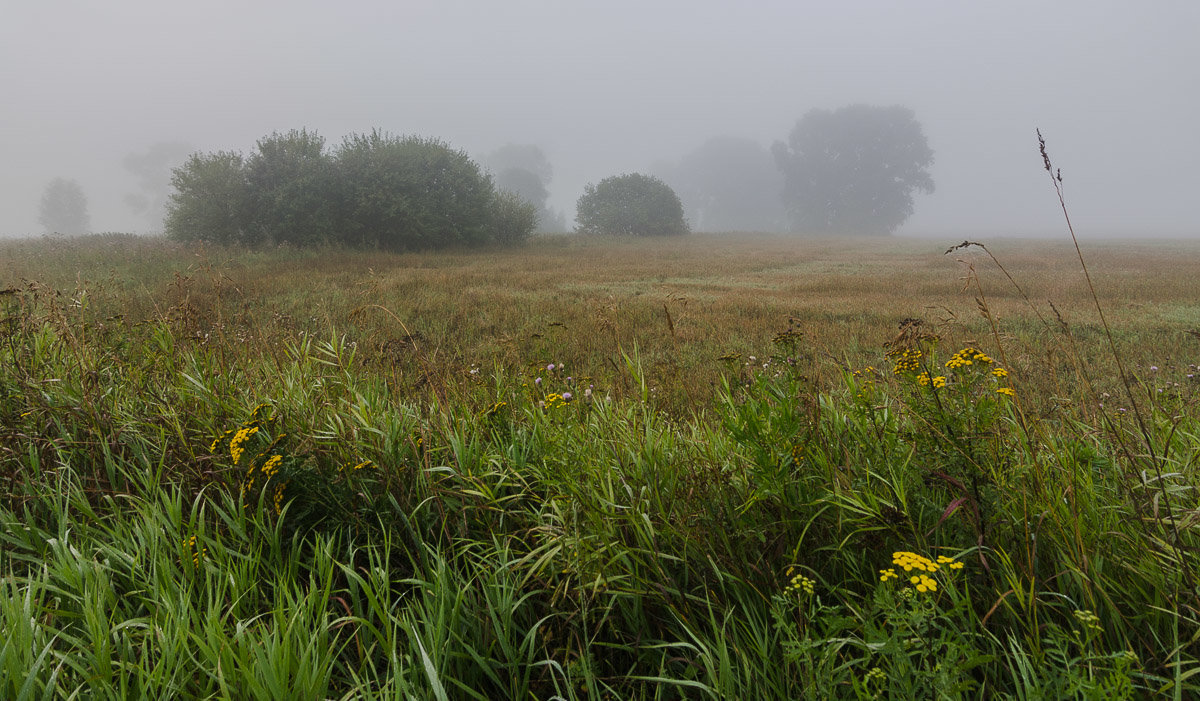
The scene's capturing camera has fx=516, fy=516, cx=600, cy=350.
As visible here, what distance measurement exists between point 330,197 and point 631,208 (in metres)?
27.7

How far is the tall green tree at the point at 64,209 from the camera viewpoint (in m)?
77.3

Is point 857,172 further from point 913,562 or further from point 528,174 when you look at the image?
point 913,562

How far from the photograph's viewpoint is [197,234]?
2306cm

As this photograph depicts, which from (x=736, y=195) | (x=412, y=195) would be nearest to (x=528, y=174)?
(x=736, y=195)

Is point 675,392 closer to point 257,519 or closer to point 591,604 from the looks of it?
point 591,604

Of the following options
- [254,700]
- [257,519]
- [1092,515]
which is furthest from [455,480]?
[1092,515]

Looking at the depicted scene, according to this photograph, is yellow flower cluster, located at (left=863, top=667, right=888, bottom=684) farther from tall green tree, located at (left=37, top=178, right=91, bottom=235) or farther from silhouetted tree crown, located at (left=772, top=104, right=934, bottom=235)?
tall green tree, located at (left=37, top=178, right=91, bottom=235)

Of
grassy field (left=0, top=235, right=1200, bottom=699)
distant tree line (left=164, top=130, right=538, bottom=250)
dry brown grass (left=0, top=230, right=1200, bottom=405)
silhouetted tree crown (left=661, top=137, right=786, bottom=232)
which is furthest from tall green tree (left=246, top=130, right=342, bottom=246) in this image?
silhouetted tree crown (left=661, top=137, right=786, bottom=232)

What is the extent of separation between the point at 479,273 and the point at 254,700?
15143 millimetres

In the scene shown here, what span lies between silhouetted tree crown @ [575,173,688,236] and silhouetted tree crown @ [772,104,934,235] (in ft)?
112

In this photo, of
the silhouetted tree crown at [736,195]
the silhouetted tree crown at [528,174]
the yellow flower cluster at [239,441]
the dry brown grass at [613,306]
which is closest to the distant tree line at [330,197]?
the dry brown grass at [613,306]

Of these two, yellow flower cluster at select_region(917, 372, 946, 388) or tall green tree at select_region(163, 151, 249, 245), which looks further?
tall green tree at select_region(163, 151, 249, 245)

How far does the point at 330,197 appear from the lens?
23.7 metres

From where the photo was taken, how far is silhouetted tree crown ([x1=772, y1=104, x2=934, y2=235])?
2736 inches
